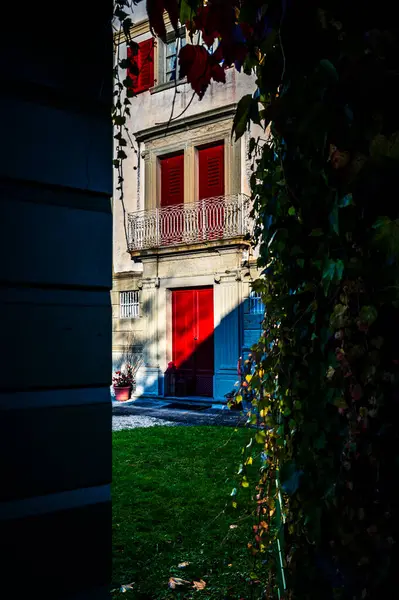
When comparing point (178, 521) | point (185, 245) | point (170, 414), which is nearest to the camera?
point (178, 521)

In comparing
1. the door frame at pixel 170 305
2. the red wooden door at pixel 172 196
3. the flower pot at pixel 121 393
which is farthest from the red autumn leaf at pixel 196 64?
the flower pot at pixel 121 393

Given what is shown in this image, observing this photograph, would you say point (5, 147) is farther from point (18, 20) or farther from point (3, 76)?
point (18, 20)

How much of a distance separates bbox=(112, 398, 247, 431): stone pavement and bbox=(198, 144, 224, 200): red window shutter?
5.10 metres

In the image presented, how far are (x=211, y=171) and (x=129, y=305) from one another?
4.21 metres

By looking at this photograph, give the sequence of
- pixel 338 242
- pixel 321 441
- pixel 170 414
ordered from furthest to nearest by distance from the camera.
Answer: pixel 170 414 → pixel 321 441 → pixel 338 242

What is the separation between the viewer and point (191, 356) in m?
13.1

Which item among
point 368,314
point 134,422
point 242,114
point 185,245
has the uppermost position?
point 185,245

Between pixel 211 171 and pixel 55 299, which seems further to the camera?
pixel 211 171

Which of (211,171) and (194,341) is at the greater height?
(211,171)

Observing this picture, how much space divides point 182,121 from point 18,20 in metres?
12.7

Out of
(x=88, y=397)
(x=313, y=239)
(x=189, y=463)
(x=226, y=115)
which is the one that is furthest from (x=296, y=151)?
(x=226, y=115)

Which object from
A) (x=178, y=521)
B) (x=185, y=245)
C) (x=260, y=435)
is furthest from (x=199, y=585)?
(x=185, y=245)

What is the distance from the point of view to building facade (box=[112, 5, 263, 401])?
40.4 feet

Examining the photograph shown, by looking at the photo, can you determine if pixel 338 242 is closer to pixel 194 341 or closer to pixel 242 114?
pixel 242 114
